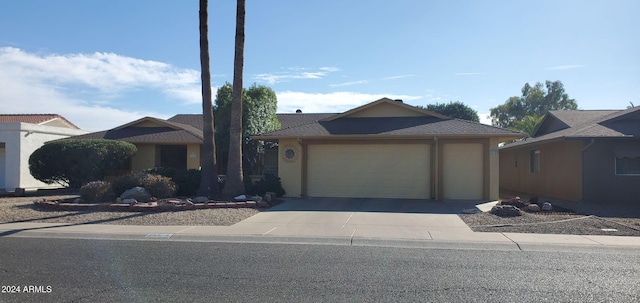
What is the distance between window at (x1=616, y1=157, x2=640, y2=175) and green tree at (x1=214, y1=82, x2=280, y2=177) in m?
14.7

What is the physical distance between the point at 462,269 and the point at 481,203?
1009 centimetres

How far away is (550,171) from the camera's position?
68.3 feet

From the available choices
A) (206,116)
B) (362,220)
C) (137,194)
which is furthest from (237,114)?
(362,220)

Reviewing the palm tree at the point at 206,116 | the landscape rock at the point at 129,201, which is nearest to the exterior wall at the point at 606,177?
the palm tree at the point at 206,116

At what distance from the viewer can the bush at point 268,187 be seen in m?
18.5

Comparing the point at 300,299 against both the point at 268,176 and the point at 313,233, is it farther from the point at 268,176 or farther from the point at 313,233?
the point at 268,176

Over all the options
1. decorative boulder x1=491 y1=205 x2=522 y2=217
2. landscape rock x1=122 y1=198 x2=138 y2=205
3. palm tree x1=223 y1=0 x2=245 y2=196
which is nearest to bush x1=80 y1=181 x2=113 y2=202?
landscape rock x1=122 y1=198 x2=138 y2=205

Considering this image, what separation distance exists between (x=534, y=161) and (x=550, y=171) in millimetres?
2399

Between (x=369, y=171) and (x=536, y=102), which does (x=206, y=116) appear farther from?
(x=536, y=102)

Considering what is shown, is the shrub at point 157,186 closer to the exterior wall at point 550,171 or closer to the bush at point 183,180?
the bush at point 183,180

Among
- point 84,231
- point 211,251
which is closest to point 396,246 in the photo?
point 211,251

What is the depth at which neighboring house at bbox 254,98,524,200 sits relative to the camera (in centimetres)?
1808

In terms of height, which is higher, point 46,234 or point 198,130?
point 198,130

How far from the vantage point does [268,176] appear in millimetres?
19312
